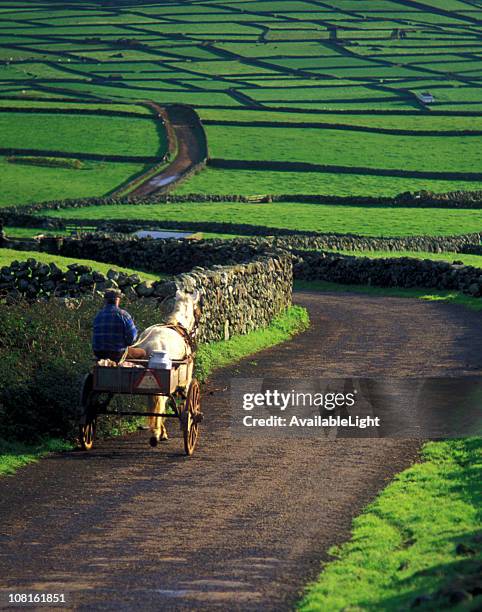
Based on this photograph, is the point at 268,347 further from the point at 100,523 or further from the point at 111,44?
the point at 111,44

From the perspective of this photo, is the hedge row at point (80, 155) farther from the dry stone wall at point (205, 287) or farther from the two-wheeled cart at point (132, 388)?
the two-wheeled cart at point (132, 388)

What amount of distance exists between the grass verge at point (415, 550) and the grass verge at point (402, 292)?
2724cm

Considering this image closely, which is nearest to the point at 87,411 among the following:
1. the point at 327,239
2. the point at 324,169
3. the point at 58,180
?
the point at 327,239

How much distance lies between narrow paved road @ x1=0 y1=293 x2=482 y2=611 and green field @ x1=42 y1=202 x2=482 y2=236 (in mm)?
43672

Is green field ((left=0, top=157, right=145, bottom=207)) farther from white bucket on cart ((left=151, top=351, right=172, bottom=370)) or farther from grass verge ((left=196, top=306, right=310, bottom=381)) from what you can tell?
white bucket on cart ((left=151, top=351, right=172, bottom=370))

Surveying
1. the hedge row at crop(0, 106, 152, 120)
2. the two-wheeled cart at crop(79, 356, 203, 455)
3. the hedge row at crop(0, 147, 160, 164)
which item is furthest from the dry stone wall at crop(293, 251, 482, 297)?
the hedge row at crop(0, 106, 152, 120)

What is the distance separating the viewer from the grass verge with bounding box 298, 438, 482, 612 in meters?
10.3

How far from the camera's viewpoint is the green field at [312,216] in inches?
2579

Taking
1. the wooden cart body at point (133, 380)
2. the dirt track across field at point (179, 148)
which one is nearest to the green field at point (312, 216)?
the dirt track across field at point (179, 148)

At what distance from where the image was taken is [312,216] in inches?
2761

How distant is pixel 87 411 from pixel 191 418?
4.75 ft

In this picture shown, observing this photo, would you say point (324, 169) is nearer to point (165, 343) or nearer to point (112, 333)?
point (165, 343)

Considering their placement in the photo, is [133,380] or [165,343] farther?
[165,343]

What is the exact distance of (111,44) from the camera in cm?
18300
